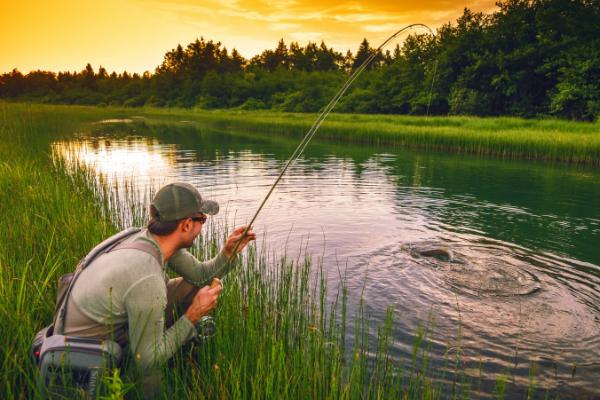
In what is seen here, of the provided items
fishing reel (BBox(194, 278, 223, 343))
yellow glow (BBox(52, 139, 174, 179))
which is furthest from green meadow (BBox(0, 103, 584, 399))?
yellow glow (BBox(52, 139, 174, 179))

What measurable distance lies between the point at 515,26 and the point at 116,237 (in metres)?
47.6

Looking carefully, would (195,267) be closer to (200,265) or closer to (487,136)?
(200,265)

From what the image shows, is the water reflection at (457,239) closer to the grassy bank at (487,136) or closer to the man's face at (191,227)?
the grassy bank at (487,136)

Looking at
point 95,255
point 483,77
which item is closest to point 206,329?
point 95,255

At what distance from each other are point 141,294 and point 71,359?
1.65 ft

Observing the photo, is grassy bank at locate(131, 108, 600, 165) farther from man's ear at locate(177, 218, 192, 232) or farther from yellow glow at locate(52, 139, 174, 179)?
man's ear at locate(177, 218, 192, 232)

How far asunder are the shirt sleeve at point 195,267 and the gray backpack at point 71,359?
1.03 metres

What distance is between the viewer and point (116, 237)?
263 cm

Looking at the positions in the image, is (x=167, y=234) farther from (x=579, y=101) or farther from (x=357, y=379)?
(x=579, y=101)

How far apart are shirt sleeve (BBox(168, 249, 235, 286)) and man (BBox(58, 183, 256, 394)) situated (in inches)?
28.1

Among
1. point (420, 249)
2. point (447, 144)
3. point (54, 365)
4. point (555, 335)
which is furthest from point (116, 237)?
point (447, 144)

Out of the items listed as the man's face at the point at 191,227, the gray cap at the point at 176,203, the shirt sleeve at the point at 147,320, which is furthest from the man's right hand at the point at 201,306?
the gray cap at the point at 176,203

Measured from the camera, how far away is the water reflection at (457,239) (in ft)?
15.9

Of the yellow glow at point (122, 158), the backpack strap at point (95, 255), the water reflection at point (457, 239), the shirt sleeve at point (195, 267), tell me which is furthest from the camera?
the yellow glow at point (122, 158)
